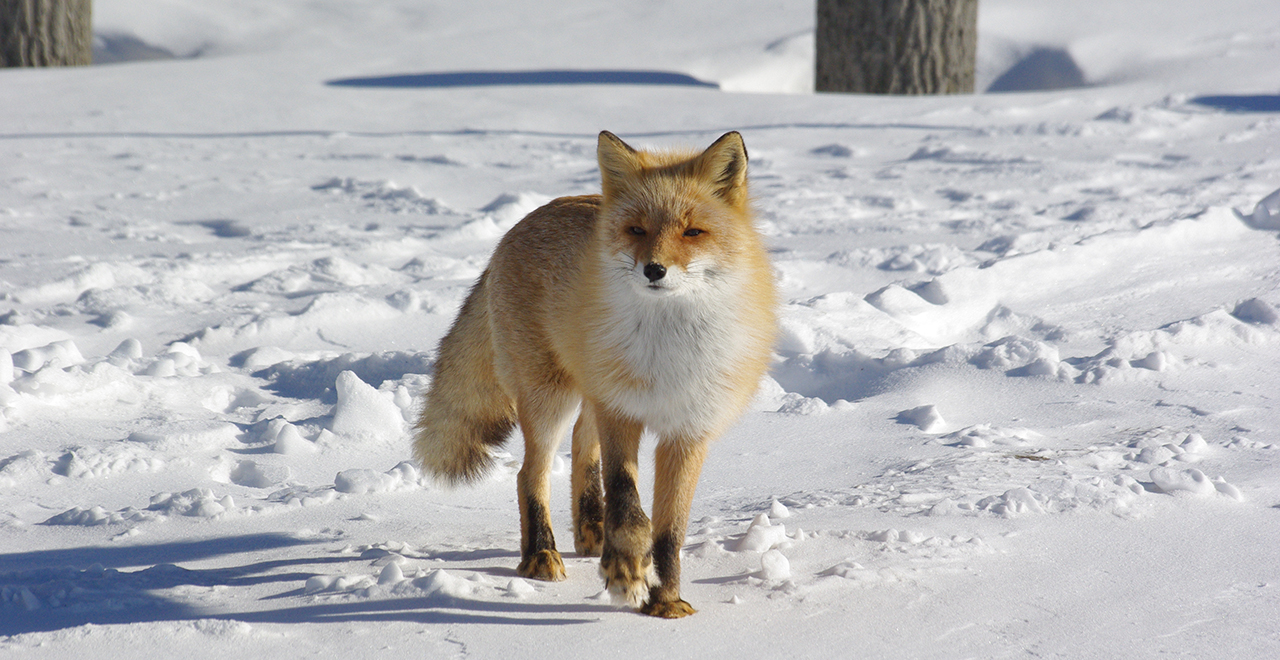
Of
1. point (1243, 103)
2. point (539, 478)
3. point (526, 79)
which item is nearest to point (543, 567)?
point (539, 478)

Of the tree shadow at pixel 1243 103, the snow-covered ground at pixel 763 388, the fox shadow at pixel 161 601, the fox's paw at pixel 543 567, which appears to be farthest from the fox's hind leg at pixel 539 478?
the tree shadow at pixel 1243 103

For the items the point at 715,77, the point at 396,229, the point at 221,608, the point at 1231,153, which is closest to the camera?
the point at 221,608

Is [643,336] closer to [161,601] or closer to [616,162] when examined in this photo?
[616,162]

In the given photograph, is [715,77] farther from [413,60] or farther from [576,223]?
[576,223]

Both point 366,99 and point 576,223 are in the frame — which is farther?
point 366,99

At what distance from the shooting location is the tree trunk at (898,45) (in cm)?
969

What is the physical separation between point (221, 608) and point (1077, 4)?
478 inches

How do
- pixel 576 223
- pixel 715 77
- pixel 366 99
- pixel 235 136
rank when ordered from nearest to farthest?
pixel 576 223
pixel 235 136
pixel 366 99
pixel 715 77

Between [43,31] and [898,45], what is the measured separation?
29.3 feet

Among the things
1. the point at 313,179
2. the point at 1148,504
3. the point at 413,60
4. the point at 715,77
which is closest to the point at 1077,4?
the point at 715,77

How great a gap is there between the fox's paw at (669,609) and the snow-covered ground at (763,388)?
7 centimetres

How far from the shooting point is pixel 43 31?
36.2ft

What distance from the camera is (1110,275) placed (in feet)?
18.1

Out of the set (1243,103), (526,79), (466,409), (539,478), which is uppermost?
(526,79)
